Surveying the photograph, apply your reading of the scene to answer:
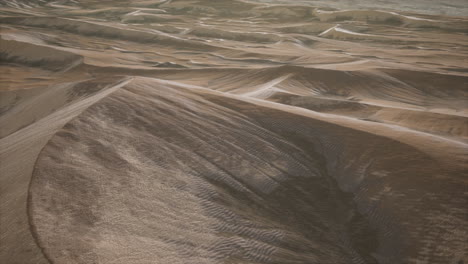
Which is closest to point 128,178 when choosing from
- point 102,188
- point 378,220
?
point 102,188

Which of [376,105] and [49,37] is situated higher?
[49,37]

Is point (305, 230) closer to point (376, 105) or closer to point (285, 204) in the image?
point (285, 204)

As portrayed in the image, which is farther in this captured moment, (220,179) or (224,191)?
(220,179)

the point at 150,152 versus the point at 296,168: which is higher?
the point at 150,152

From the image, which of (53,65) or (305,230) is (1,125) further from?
(53,65)

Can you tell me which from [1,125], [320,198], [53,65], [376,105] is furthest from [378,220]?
[53,65]

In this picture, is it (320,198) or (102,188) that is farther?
(320,198)

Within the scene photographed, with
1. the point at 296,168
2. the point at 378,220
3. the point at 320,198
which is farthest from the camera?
the point at 296,168

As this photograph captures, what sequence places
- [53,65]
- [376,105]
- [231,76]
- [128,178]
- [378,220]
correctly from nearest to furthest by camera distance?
[128,178]
[378,220]
[376,105]
[231,76]
[53,65]

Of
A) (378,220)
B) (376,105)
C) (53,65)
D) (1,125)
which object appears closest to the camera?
(378,220)
